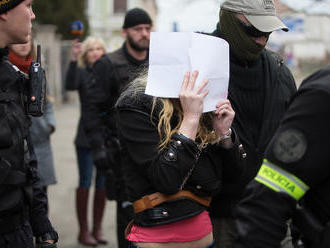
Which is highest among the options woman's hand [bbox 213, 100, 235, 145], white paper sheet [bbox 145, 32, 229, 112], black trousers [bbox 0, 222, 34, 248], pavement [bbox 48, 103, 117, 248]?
white paper sheet [bbox 145, 32, 229, 112]

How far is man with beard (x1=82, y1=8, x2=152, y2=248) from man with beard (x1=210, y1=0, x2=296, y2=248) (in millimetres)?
1390

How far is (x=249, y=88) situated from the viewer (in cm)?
282

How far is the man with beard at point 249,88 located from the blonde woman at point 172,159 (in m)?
0.28

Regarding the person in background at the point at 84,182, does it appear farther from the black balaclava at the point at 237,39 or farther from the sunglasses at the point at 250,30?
the sunglasses at the point at 250,30

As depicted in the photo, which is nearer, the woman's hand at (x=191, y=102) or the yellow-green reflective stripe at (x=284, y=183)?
the yellow-green reflective stripe at (x=284, y=183)

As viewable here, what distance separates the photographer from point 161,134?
7.72ft

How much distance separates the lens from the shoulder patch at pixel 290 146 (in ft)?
5.39

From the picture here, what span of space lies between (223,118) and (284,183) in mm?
791

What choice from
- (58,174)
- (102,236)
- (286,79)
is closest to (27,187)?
(286,79)

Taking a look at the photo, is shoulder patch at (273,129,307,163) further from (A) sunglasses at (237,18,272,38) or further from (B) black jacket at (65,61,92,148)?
(B) black jacket at (65,61,92,148)

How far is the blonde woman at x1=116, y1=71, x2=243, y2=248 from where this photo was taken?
225 cm

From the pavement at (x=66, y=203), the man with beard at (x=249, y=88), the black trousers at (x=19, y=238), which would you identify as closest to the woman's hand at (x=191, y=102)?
the man with beard at (x=249, y=88)

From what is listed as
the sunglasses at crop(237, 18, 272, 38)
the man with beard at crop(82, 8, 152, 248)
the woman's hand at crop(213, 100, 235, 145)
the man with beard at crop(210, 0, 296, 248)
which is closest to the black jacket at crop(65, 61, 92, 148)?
the man with beard at crop(82, 8, 152, 248)

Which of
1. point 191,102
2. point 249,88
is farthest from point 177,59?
point 249,88
